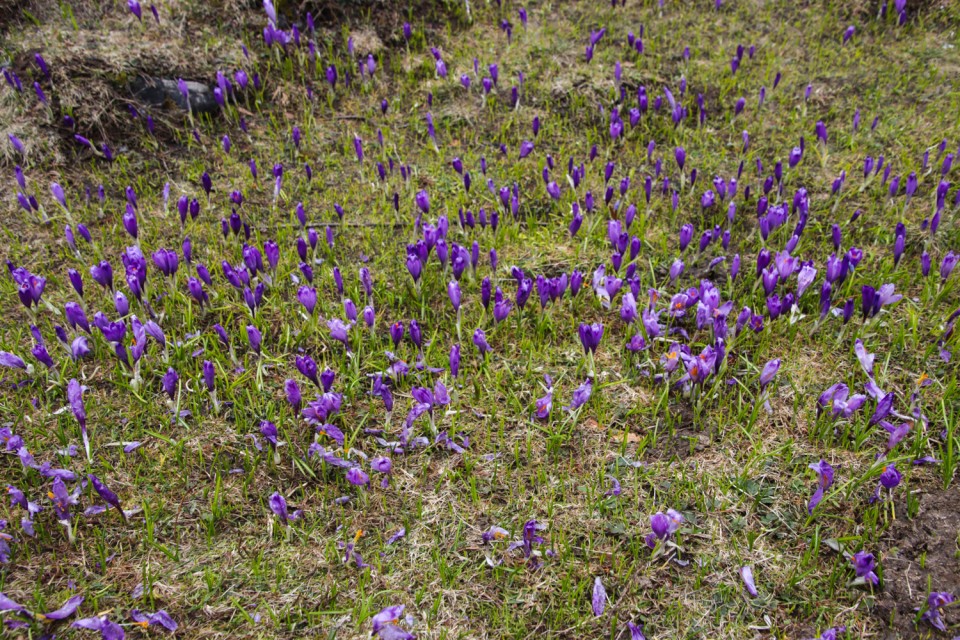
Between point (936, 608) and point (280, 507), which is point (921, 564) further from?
point (280, 507)

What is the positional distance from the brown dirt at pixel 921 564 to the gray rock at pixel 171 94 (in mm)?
4710

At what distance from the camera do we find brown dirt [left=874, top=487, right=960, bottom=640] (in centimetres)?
212

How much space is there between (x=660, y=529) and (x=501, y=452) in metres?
0.75

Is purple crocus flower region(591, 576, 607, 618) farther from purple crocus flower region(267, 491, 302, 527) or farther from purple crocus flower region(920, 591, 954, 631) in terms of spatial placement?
purple crocus flower region(267, 491, 302, 527)

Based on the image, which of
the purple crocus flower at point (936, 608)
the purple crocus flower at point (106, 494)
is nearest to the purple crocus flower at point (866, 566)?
the purple crocus flower at point (936, 608)

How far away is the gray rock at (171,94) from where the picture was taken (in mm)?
4449

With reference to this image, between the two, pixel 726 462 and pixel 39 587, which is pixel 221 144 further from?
pixel 726 462

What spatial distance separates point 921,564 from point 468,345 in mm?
1962

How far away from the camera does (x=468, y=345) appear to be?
3176mm

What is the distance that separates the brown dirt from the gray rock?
471cm

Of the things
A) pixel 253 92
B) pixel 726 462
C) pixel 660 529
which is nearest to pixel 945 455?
pixel 726 462

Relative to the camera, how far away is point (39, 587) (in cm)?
221

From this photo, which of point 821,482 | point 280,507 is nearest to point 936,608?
point 821,482

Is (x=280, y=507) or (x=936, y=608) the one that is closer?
(x=936, y=608)
